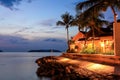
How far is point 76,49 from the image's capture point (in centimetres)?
5175

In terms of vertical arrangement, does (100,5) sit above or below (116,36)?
above

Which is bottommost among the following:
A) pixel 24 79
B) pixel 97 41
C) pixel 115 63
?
pixel 24 79

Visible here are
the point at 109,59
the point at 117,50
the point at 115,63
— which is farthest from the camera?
the point at 117,50

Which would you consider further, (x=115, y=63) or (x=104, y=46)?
(x=104, y=46)

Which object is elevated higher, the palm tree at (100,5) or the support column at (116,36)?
the palm tree at (100,5)

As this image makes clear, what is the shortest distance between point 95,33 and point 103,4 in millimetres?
17726

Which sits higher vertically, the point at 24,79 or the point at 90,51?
the point at 90,51

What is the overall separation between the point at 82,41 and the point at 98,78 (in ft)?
111

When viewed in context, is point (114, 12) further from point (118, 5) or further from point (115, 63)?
point (115, 63)

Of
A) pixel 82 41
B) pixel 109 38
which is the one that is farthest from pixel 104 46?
pixel 82 41

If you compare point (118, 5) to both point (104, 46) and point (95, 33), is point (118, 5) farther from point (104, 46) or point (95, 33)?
point (95, 33)

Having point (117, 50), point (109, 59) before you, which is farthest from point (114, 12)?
point (109, 59)

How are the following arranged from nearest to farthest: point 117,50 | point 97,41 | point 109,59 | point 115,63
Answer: point 115,63, point 109,59, point 117,50, point 97,41

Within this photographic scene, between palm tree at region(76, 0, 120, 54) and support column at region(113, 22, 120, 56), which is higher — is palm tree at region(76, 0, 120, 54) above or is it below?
above
